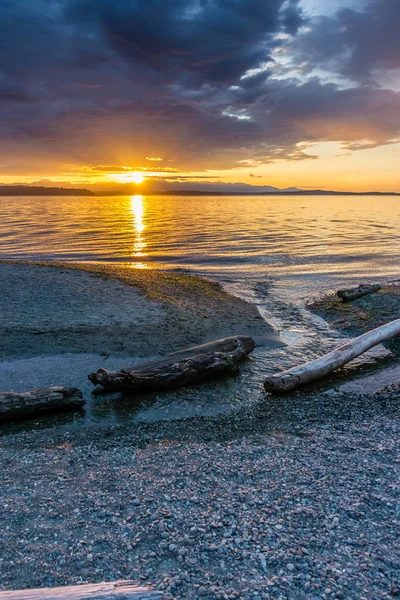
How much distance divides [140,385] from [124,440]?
7.68 feet

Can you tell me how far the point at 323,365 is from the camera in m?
11.8

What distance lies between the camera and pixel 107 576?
4.91m

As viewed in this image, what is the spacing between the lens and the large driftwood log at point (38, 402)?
9.23 metres

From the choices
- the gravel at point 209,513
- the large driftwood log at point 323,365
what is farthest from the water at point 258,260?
the gravel at point 209,513

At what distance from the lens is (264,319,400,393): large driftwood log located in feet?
35.9

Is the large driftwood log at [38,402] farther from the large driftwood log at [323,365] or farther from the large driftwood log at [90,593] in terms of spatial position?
the large driftwood log at [90,593]

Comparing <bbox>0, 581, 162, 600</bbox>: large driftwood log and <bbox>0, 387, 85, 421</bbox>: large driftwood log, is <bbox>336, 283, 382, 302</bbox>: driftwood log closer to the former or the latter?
<bbox>0, 387, 85, 421</bbox>: large driftwood log

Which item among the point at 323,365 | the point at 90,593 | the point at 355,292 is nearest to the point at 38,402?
the point at 90,593

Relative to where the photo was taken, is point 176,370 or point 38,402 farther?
point 176,370

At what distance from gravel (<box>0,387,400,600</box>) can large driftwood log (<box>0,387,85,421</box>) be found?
0.67 meters

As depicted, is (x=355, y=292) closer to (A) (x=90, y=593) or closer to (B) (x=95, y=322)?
(B) (x=95, y=322)

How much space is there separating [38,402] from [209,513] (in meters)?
5.38

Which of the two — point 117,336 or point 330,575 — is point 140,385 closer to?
point 117,336

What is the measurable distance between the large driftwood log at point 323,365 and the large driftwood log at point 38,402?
5209 mm
